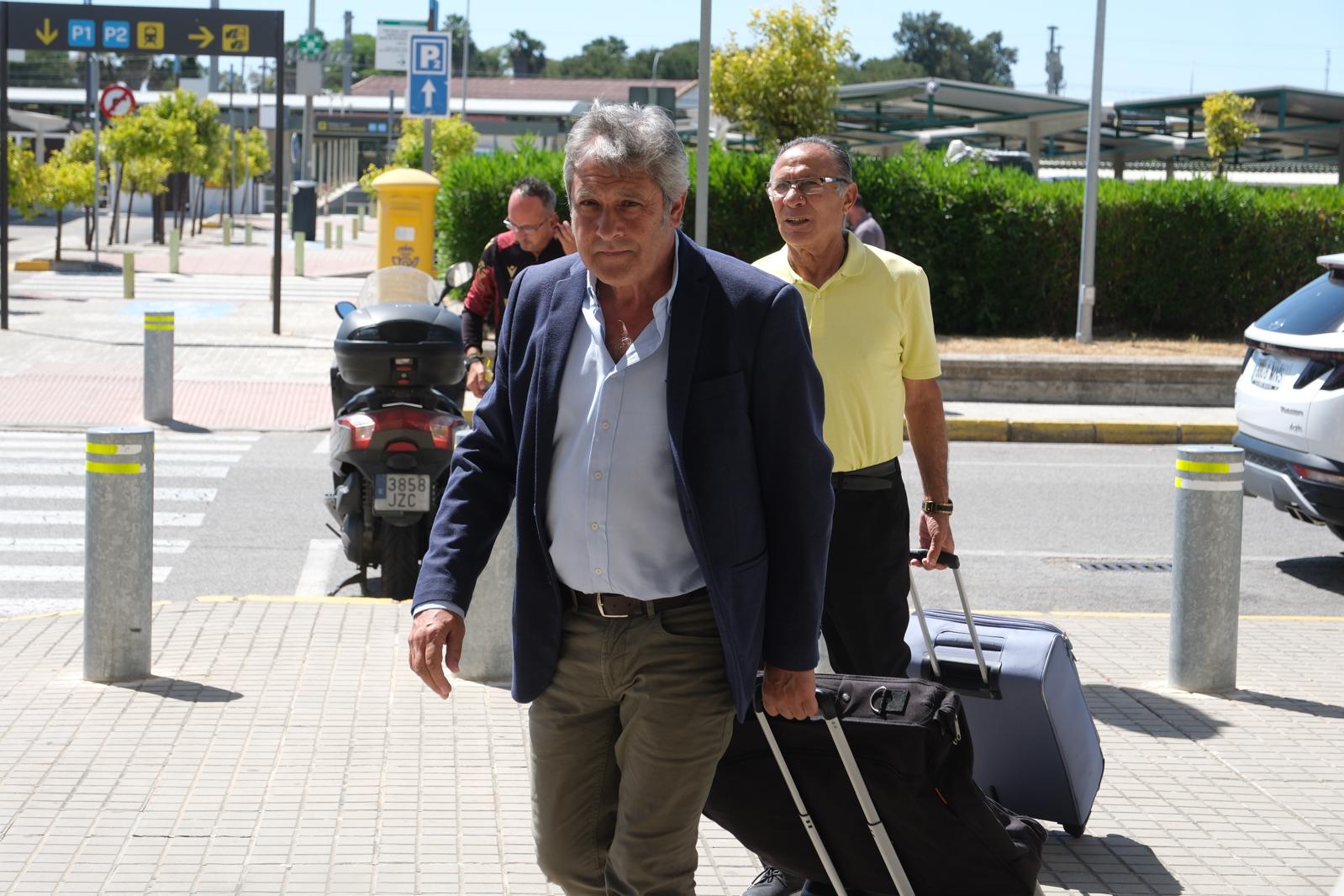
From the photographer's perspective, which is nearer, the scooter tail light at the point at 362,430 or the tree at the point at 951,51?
the scooter tail light at the point at 362,430

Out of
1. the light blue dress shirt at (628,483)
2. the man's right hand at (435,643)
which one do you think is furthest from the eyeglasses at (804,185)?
the man's right hand at (435,643)

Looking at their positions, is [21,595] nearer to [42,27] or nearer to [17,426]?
[17,426]

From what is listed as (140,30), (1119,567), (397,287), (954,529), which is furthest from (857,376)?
(140,30)

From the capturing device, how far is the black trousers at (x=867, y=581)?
4320mm

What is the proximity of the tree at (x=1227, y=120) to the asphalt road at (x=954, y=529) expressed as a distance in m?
20.8

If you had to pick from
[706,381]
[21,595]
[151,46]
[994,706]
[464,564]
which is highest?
[151,46]

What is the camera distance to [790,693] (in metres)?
3.06

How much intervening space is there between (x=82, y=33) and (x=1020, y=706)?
16.4 m

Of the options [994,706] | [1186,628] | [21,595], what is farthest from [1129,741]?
[21,595]

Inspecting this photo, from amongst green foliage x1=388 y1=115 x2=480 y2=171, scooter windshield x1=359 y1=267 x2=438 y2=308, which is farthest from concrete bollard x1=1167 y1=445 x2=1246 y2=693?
green foliage x1=388 y1=115 x2=480 y2=171

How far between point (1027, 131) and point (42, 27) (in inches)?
919

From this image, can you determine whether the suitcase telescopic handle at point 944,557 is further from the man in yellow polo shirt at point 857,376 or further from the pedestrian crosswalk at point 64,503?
the pedestrian crosswalk at point 64,503

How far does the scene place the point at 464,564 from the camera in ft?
10.3

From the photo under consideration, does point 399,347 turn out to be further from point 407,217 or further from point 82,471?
point 407,217
